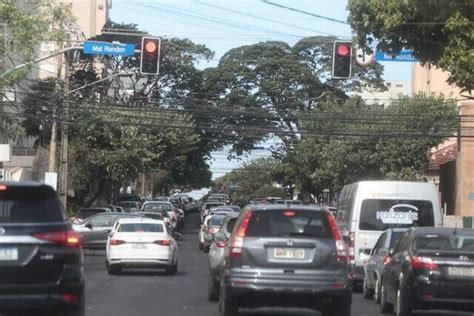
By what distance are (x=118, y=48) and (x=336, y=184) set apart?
105 feet

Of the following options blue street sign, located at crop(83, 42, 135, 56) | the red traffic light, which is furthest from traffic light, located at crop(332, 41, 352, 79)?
blue street sign, located at crop(83, 42, 135, 56)

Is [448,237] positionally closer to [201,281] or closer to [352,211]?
[352,211]

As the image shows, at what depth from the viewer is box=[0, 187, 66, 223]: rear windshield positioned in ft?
36.4

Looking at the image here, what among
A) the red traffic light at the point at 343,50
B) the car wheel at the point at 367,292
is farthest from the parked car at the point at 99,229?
the car wheel at the point at 367,292

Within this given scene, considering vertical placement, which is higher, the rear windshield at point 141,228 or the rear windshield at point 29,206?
the rear windshield at point 29,206

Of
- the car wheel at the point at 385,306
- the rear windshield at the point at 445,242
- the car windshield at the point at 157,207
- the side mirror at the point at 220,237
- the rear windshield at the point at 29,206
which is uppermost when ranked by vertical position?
the rear windshield at the point at 29,206

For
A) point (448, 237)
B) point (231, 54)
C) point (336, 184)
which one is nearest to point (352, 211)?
point (448, 237)

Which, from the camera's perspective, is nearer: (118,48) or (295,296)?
(295,296)

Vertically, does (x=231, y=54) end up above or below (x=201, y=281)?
above

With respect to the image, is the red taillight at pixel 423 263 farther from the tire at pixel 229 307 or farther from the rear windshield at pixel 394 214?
the rear windshield at pixel 394 214

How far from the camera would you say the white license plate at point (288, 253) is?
547 inches

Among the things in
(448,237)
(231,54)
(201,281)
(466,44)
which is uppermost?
(231,54)

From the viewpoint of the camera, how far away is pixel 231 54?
77.4m

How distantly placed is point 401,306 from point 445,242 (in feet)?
4.14
